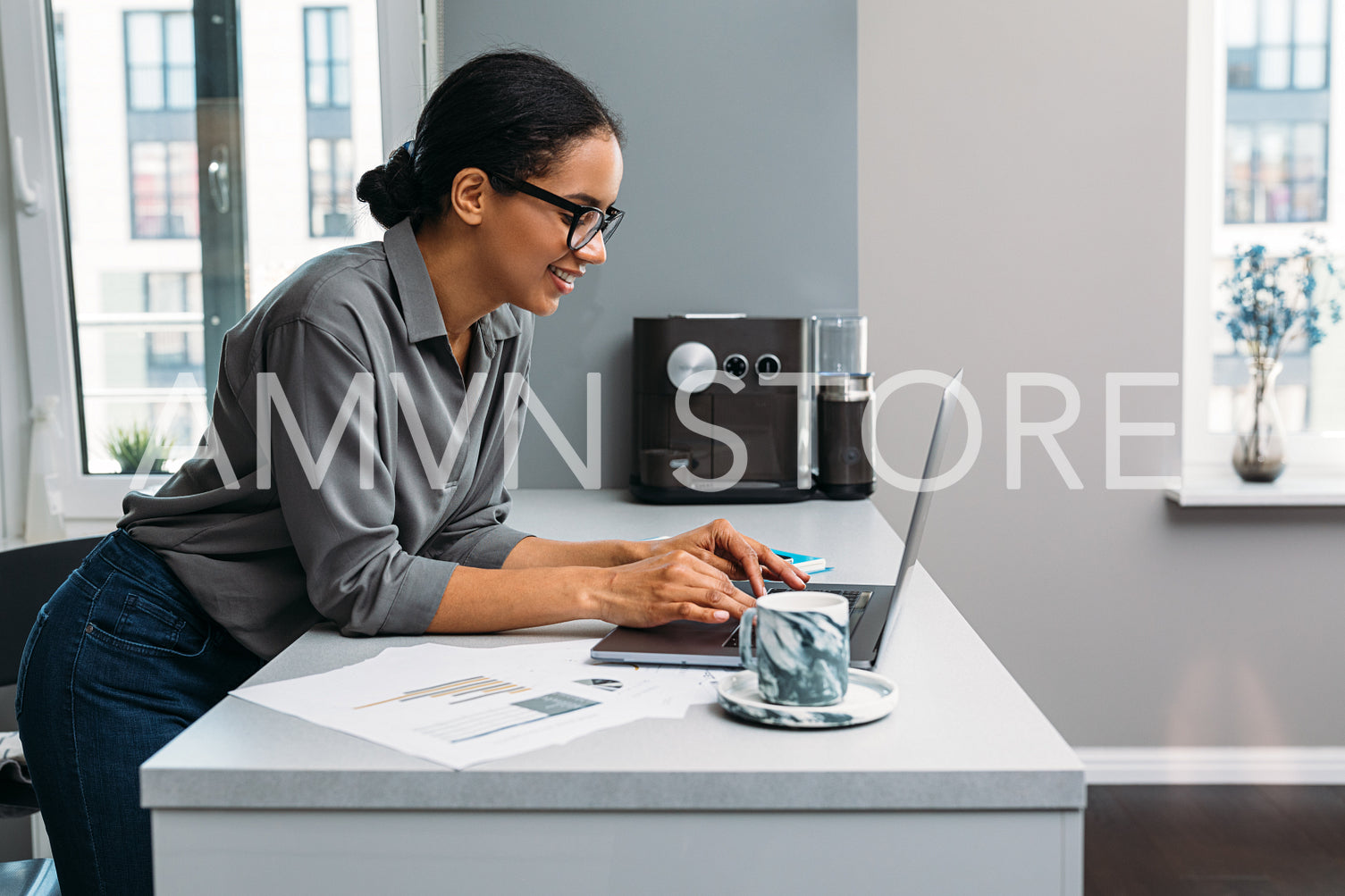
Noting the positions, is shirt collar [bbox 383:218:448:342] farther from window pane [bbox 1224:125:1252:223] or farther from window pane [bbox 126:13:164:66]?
window pane [bbox 1224:125:1252:223]

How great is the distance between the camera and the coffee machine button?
2025 millimetres

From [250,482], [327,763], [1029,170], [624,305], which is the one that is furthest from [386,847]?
[1029,170]

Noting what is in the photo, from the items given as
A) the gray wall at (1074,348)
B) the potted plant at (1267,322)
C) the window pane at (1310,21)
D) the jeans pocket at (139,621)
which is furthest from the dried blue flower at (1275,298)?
the jeans pocket at (139,621)

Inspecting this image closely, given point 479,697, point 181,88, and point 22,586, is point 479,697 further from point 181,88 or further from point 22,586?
point 181,88

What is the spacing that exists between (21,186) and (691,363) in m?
1.49

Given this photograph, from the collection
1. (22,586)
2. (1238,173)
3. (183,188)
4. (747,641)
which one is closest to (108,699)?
(22,586)

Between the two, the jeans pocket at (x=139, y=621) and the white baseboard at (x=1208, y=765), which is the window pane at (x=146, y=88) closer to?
the jeans pocket at (x=139, y=621)

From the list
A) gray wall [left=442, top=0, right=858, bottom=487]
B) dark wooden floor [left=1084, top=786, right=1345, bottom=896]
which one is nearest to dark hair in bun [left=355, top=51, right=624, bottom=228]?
gray wall [left=442, top=0, right=858, bottom=487]

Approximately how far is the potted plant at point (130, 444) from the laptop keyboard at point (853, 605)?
5.86ft

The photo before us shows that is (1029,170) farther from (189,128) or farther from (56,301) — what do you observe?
(56,301)

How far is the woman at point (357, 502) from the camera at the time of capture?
3.53 ft

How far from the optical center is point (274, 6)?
2.40 m

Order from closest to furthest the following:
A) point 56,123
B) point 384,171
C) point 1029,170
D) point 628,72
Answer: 1. point 384,171
2. point 628,72
3. point 56,123
4. point 1029,170

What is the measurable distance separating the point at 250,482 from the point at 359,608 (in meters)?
0.19
